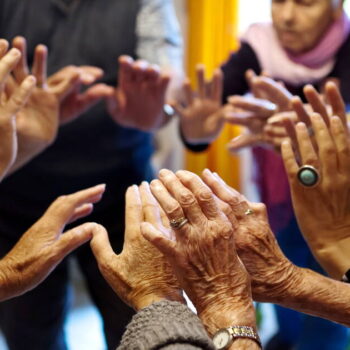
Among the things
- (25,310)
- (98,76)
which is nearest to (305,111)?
(98,76)

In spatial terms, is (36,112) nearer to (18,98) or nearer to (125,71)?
(18,98)

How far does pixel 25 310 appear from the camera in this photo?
5.04 ft

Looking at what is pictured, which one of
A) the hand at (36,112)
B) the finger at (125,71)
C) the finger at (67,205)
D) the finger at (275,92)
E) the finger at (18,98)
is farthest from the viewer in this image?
the finger at (125,71)

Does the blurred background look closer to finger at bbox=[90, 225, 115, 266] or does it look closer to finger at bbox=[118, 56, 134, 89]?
finger at bbox=[118, 56, 134, 89]

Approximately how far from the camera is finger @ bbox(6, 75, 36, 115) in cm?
124

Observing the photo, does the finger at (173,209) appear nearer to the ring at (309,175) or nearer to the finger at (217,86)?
the ring at (309,175)

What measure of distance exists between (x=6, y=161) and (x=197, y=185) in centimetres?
49

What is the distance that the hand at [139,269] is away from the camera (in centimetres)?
95

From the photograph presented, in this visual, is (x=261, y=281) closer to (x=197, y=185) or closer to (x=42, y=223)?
(x=197, y=185)

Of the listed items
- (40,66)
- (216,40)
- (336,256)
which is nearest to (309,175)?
(336,256)

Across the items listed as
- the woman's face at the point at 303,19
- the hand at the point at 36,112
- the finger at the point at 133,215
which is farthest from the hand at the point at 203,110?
the finger at the point at 133,215

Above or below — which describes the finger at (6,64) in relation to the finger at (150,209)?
above

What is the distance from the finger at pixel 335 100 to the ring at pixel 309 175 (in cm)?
16

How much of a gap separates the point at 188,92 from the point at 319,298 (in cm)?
90
